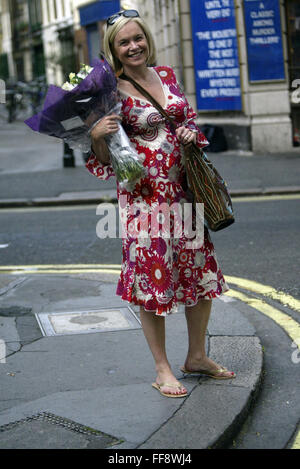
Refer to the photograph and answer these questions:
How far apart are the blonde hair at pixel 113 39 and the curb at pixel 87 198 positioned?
299 inches

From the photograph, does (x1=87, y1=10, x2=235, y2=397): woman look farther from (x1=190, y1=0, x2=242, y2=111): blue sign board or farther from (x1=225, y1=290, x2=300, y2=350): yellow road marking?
(x1=190, y1=0, x2=242, y2=111): blue sign board

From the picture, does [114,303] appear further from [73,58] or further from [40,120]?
[73,58]

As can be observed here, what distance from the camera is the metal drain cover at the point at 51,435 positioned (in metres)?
3.30

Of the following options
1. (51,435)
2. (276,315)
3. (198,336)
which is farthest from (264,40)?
(51,435)

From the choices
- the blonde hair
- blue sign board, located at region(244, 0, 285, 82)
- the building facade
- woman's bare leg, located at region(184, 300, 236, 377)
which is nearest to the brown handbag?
the blonde hair

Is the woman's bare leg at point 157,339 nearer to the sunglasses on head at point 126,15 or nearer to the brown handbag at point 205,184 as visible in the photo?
the brown handbag at point 205,184

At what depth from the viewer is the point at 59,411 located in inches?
144

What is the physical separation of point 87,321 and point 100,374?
109cm

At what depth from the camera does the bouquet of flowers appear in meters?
3.60

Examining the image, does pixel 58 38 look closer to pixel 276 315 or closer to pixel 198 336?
pixel 276 315

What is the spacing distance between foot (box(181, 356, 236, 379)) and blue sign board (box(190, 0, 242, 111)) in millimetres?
12950

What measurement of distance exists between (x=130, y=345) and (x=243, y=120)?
1227 centimetres

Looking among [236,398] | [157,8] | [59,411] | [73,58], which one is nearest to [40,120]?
[59,411]
